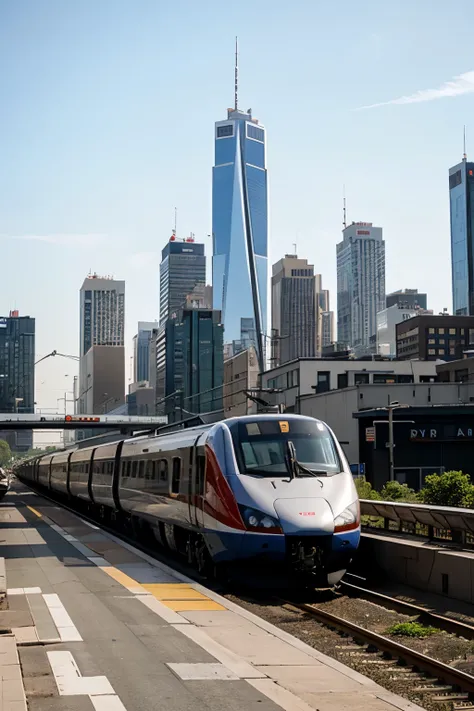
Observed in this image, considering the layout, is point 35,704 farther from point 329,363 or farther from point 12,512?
point 329,363

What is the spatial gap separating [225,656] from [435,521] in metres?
8.54

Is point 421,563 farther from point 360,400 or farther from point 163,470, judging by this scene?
point 360,400

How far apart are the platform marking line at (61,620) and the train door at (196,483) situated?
3893 millimetres

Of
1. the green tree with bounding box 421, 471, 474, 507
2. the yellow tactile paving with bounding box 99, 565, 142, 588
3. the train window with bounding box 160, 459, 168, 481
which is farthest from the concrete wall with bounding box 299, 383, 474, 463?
the yellow tactile paving with bounding box 99, 565, 142, 588

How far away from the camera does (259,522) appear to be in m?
Answer: 15.9

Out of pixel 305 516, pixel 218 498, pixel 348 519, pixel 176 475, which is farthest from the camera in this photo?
pixel 176 475

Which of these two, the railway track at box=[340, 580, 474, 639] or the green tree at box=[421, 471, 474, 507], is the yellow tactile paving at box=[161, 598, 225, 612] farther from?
the green tree at box=[421, 471, 474, 507]

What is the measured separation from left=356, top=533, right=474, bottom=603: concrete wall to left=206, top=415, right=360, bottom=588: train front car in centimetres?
121

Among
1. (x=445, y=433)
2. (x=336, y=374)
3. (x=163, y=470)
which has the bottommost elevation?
(x=163, y=470)

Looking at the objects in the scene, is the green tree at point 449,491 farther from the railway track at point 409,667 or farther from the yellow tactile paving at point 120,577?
the railway track at point 409,667

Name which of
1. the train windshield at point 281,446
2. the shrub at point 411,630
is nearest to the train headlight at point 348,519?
the train windshield at point 281,446

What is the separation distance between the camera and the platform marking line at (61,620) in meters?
11.2

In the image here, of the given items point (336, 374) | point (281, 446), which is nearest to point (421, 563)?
point (281, 446)

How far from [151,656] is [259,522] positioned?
19.1 feet
